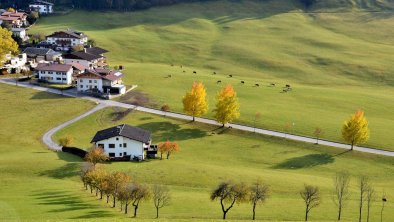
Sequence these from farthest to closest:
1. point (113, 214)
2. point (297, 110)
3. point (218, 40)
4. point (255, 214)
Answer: point (218, 40), point (297, 110), point (255, 214), point (113, 214)

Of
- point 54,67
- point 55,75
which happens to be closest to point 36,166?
point 55,75

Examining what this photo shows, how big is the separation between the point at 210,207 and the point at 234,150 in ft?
107

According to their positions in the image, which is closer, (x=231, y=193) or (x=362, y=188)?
(x=231, y=193)

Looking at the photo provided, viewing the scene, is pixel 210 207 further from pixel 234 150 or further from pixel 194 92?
pixel 194 92

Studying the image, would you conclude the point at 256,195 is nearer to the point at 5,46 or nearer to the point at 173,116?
the point at 173,116

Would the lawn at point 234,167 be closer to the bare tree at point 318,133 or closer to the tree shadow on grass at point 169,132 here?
the tree shadow on grass at point 169,132

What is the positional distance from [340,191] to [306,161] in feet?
63.8

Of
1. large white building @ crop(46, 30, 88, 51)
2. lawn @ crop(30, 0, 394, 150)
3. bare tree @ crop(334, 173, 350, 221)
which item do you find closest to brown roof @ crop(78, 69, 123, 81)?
lawn @ crop(30, 0, 394, 150)

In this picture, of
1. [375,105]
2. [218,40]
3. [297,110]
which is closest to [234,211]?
[297,110]

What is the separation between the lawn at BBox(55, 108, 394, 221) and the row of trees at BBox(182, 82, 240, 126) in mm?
2704

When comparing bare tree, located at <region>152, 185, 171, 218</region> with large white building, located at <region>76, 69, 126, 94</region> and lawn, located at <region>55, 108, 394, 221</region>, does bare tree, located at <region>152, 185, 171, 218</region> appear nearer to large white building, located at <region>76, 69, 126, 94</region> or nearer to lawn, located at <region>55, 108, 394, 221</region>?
lawn, located at <region>55, 108, 394, 221</region>

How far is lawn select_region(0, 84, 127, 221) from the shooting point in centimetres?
5734

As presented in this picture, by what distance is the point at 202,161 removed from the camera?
8812 centimetres

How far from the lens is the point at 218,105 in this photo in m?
107
